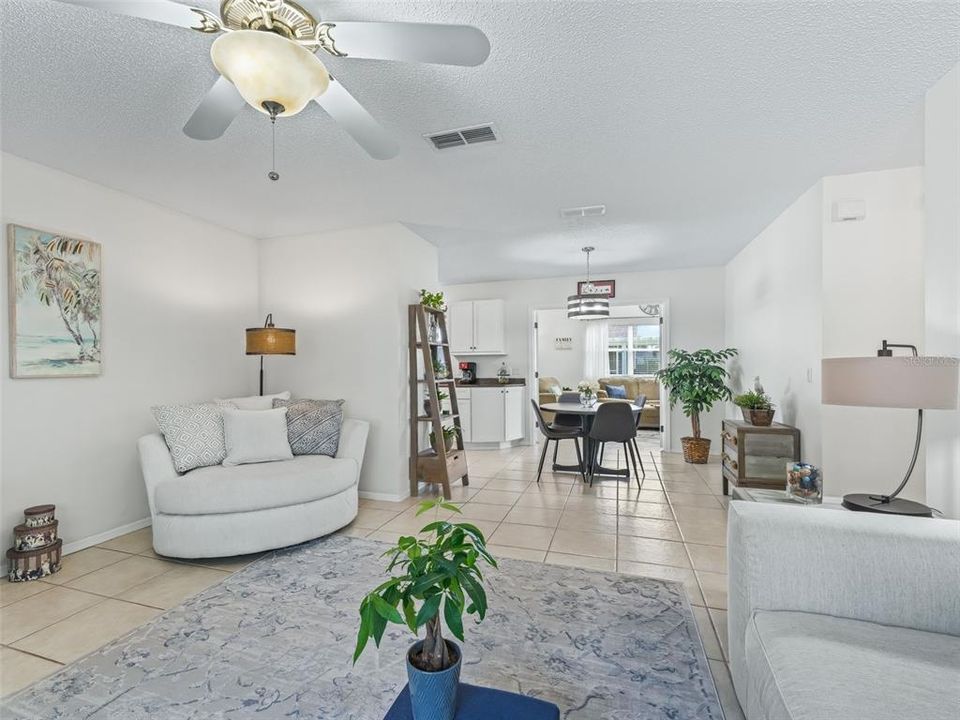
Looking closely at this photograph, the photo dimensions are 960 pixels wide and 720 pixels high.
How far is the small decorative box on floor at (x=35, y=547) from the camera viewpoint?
95.5 inches

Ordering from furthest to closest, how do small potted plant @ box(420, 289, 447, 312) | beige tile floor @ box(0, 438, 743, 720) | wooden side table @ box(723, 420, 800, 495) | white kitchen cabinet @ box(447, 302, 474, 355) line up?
white kitchen cabinet @ box(447, 302, 474, 355)
small potted plant @ box(420, 289, 447, 312)
wooden side table @ box(723, 420, 800, 495)
beige tile floor @ box(0, 438, 743, 720)

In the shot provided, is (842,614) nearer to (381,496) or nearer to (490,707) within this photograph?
(490,707)

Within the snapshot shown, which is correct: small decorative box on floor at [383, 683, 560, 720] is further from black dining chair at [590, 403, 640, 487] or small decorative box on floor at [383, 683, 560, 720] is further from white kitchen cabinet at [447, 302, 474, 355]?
white kitchen cabinet at [447, 302, 474, 355]

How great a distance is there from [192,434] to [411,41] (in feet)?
9.17

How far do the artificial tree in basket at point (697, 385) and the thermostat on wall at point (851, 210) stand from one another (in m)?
2.28

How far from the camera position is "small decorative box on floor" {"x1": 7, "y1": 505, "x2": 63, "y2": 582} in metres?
2.43

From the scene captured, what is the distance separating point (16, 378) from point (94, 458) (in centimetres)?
69

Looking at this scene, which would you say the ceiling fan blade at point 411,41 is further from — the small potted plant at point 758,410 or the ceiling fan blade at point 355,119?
the small potted plant at point 758,410

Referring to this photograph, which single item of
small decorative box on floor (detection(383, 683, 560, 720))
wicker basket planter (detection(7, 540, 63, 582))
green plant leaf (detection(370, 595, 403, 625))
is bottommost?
wicker basket planter (detection(7, 540, 63, 582))

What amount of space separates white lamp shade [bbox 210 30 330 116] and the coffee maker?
541cm

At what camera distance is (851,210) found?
2.84m

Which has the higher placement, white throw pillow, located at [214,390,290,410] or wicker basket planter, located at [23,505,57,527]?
white throw pillow, located at [214,390,290,410]

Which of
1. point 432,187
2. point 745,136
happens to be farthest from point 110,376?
point 745,136

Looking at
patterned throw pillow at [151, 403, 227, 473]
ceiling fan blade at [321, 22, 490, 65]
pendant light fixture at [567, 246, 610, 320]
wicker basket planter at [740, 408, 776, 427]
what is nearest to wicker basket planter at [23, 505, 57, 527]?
patterned throw pillow at [151, 403, 227, 473]
